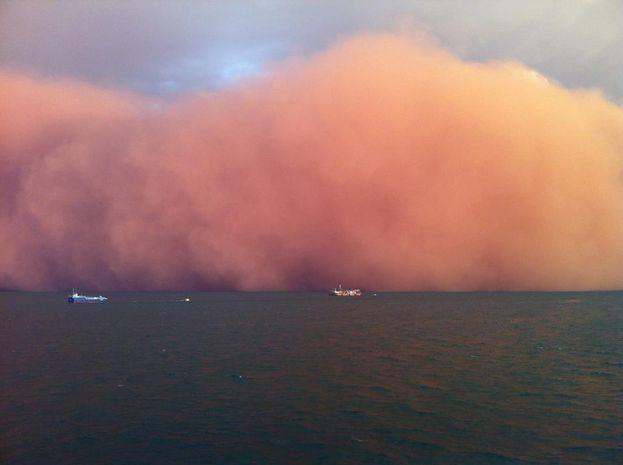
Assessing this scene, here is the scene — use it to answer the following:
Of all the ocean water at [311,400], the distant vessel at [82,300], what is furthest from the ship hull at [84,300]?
the ocean water at [311,400]

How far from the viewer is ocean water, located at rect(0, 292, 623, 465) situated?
2348cm

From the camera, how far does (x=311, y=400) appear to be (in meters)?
31.5

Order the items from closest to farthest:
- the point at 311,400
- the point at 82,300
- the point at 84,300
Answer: the point at 311,400 < the point at 82,300 < the point at 84,300

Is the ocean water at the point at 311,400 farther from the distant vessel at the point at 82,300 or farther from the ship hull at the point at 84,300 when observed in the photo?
the ship hull at the point at 84,300

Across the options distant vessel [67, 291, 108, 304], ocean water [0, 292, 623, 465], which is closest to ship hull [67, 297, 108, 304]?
distant vessel [67, 291, 108, 304]

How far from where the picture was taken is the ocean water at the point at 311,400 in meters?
23.5

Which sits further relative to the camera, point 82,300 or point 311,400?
point 82,300

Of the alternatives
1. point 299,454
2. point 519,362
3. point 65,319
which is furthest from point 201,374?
point 65,319

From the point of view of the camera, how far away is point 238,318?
91.1 meters

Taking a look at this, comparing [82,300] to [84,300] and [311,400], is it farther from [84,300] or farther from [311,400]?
[311,400]

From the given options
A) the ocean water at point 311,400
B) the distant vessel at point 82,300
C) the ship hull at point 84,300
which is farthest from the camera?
the ship hull at point 84,300

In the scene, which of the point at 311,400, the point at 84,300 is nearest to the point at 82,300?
the point at 84,300

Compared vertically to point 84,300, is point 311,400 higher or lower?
higher

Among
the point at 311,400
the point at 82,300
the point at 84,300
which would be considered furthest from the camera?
the point at 84,300
